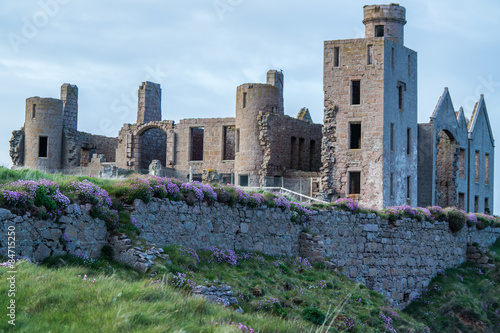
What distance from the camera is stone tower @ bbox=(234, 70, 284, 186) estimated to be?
4388 cm

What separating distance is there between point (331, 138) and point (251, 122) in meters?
4.95

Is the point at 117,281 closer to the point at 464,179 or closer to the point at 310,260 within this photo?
the point at 310,260

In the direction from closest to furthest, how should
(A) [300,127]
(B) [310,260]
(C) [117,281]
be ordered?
(C) [117,281] < (B) [310,260] < (A) [300,127]

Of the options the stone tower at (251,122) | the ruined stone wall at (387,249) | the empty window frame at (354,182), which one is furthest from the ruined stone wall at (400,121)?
the ruined stone wall at (387,249)

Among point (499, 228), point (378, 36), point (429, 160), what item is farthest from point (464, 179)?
point (378, 36)

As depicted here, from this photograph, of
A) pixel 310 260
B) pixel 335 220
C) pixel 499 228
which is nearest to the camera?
pixel 310 260

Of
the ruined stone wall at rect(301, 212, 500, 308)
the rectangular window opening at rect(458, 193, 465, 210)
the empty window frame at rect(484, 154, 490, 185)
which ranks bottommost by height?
the ruined stone wall at rect(301, 212, 500, 308)

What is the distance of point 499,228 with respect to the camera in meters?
42.7

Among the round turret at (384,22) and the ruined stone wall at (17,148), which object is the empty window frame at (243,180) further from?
the ruined stone wall at (17,148)

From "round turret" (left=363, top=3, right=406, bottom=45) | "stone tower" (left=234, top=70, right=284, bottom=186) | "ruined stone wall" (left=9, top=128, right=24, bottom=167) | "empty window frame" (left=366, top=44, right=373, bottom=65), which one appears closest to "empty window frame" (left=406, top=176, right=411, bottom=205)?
"empty window frame" (left=366, top=44, right=373, bottom=65)

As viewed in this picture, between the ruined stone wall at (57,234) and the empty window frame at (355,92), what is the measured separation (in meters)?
27.8

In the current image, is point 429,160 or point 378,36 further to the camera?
point 429,160

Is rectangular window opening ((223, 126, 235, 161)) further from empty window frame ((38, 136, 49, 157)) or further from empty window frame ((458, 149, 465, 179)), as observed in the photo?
empty window frame ((458, 149, 465, 179))

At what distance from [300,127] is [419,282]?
1683 cm
